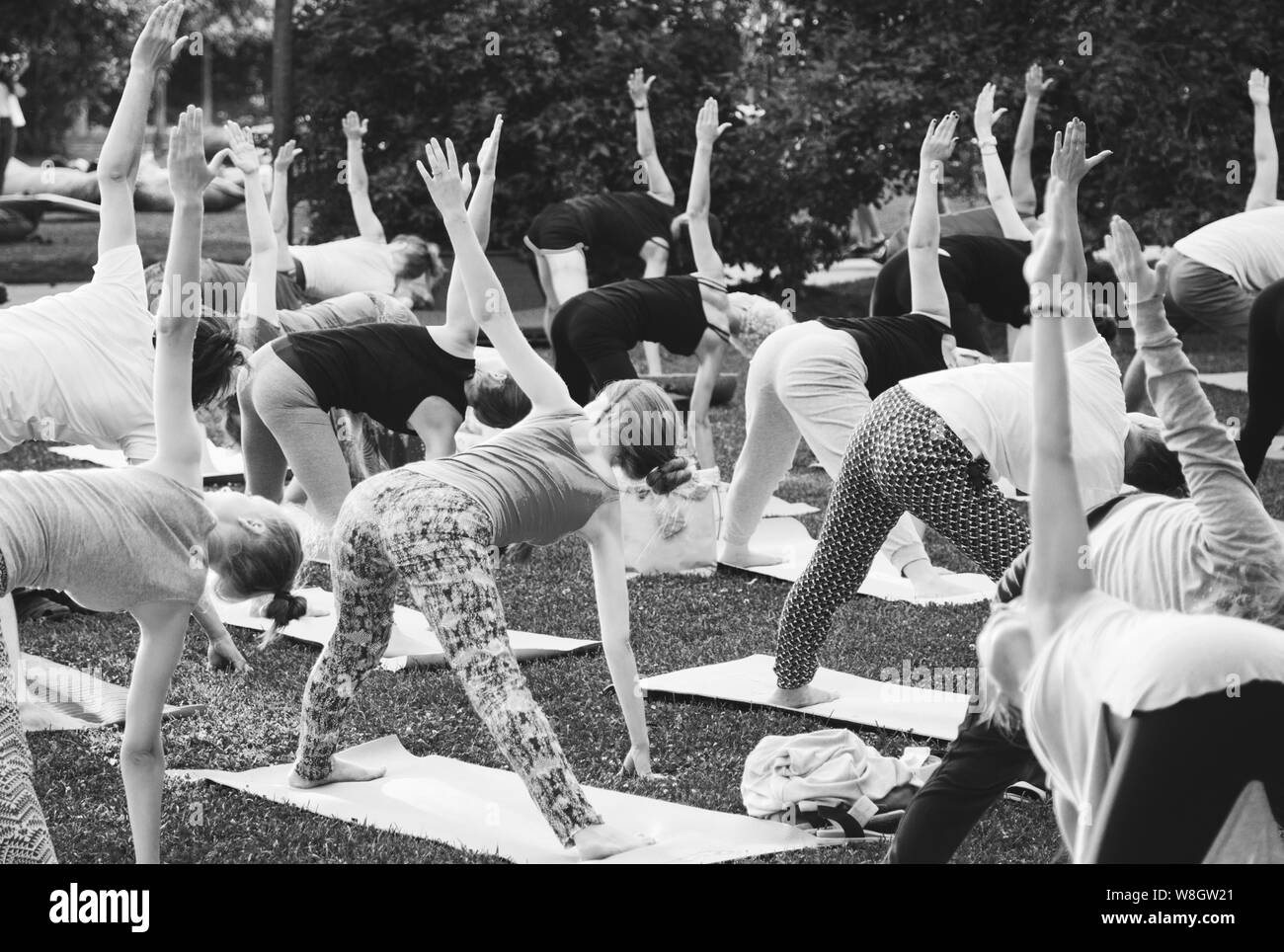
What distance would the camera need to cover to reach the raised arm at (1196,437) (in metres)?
2.40

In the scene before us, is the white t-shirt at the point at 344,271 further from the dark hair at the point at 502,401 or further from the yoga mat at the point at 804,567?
the dark hair at the point at 502,401

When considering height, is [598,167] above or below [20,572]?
above

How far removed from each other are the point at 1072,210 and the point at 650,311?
404cm

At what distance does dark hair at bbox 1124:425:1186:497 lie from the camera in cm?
335

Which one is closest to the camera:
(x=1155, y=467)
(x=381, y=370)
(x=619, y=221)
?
(x=1155, y=467)

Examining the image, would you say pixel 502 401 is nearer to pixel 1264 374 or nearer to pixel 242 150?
pixel 242 150

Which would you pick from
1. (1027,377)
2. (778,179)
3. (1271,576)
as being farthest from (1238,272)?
(778,179)

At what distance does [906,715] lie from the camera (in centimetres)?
438

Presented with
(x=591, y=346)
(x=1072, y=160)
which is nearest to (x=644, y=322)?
(x=591, y=346)

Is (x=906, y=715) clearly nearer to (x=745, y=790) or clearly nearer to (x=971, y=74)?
(x=745, y=790)

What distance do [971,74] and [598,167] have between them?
2.93 m

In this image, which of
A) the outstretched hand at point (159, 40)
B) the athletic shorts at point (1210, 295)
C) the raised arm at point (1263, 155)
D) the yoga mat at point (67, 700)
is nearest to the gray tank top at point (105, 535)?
the outstretched hand at point (159, 40)

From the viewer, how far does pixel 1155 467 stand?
3.36m

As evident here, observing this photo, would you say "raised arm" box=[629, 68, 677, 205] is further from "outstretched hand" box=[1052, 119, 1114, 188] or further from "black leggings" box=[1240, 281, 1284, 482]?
"outstretched hand" box=[1052, 119, 1114, 188]
